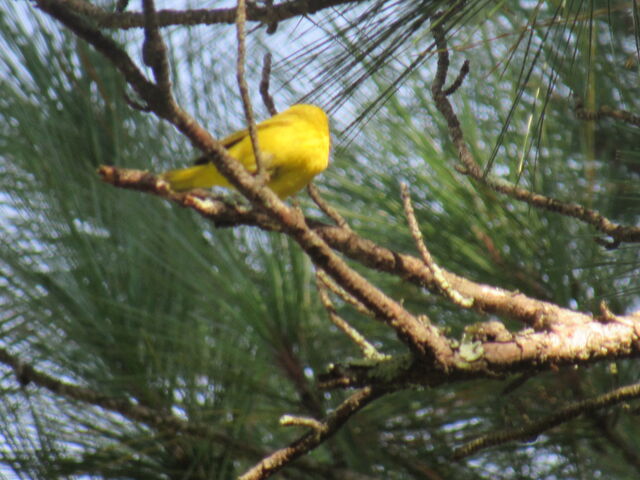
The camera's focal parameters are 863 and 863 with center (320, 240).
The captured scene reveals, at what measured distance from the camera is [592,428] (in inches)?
77.6

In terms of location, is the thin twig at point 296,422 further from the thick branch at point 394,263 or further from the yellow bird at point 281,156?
the yellow bird at point 281,156

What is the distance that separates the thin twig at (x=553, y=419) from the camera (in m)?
1.29

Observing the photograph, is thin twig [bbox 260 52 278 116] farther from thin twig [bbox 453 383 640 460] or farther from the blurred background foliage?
thin twig [bbox 453 383 640 460]

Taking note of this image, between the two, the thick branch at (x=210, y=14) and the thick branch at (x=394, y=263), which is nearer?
the thick branch at (x=210, y=14)

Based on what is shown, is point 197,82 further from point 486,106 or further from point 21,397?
point 21,397

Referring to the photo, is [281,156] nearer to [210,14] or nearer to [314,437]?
[210,14]

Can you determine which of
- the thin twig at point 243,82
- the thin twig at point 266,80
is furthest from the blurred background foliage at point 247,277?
the thin twig at point 243,82

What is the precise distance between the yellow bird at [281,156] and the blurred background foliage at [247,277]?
97 mm

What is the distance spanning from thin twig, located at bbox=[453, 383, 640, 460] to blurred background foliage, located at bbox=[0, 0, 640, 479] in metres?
0.49

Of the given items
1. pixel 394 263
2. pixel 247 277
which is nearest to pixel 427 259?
pixel 394 263

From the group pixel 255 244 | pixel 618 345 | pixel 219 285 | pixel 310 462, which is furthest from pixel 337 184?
pixel 618 345

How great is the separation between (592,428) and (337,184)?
89 centimetres

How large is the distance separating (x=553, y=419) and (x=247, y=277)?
0.87 m

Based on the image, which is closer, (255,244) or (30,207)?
(30,207)
